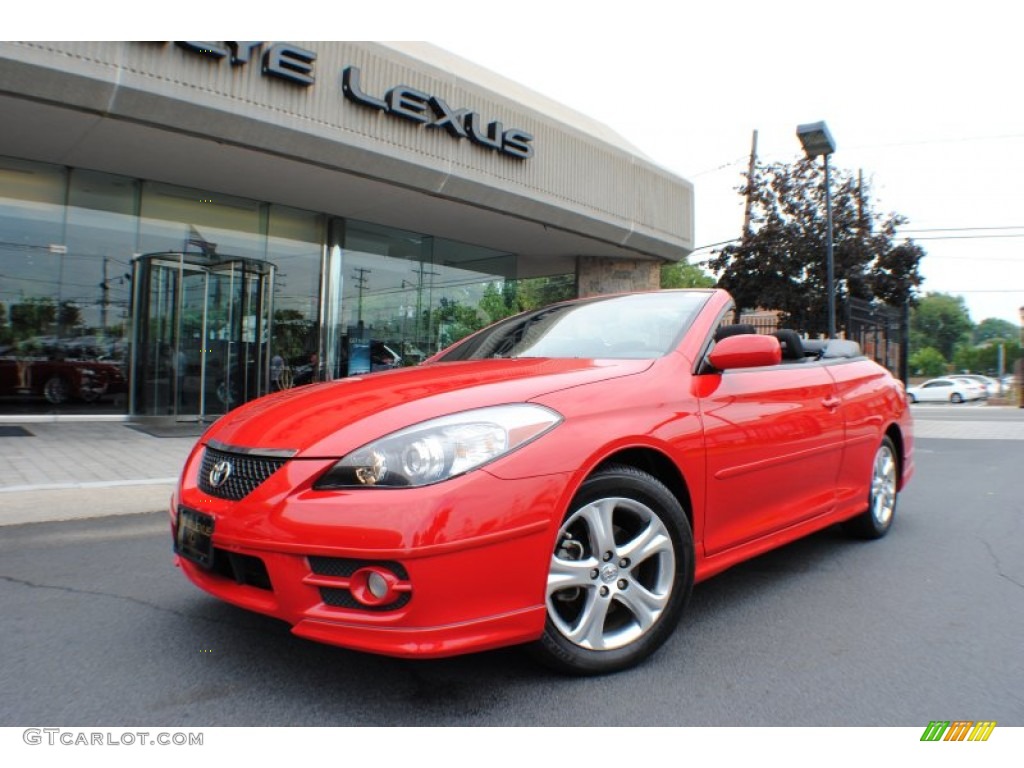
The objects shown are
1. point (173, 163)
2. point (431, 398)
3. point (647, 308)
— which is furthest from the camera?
point (173, 163)

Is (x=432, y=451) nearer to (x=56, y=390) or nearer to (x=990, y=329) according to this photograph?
(x=56, y=390)

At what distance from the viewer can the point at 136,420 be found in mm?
10883

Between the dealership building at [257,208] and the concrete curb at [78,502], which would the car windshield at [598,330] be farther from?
the dealership building at [257,208]

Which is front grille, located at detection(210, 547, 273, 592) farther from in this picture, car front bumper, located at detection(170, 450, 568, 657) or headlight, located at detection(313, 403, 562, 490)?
headlight, located at detection(313, 403, 562, 490)

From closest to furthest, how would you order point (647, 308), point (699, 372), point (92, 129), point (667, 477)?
point (667, 477)
point (699, 372)
point (647, 308)
point (92, 129)

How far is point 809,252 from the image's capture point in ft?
55.5

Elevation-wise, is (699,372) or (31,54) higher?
(31,54)

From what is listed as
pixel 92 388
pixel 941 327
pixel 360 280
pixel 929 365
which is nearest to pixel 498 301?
pixel 360 280

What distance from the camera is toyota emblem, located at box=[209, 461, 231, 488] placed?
2370 millimetres

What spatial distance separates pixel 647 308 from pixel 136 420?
993 centimetres

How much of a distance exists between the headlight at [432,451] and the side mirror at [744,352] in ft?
3.43

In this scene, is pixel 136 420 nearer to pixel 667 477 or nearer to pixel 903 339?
pixel 667 477

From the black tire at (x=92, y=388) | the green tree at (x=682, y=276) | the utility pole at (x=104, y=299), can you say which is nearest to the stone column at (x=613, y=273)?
the utility pole at (x=104, y=299)

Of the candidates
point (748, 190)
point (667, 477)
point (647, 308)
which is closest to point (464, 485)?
point (667, 477)
